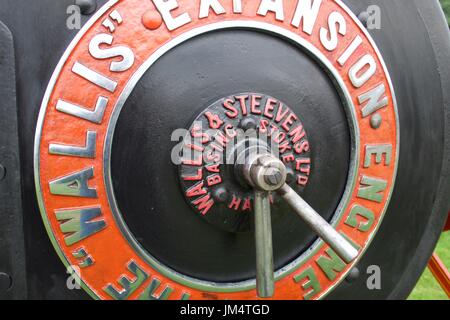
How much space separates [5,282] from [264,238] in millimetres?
519

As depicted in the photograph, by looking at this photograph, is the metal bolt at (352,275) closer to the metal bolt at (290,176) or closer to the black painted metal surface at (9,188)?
the metal bolt at (290,176)

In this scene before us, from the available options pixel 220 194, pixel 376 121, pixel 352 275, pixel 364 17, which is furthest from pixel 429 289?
pixel 220 194

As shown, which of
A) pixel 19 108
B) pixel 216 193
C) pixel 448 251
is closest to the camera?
pixel 19 108

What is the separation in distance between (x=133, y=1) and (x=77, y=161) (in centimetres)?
34

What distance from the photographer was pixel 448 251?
16.6 ft

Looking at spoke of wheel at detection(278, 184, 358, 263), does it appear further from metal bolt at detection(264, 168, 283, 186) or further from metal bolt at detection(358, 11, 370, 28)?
metal bolt at detection(358, 11, 370, 28)

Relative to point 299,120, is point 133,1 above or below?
above

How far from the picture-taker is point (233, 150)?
1.19 metres

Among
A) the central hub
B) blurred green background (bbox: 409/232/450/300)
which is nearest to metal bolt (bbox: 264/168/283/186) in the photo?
the central hub

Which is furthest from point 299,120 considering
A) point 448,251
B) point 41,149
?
point 448,251

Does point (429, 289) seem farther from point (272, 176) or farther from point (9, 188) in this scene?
point (9, 188)

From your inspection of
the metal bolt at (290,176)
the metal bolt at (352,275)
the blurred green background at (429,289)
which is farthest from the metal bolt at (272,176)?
the blurred green background at (429,289)

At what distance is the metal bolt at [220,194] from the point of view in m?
1.21
